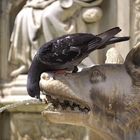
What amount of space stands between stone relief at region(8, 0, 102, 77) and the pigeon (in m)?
3.08

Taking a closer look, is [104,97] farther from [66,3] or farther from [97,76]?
[66,3]

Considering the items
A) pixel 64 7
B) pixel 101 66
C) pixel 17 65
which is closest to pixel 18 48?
pixel 17 65

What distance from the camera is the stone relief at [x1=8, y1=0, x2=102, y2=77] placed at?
16.0 feet

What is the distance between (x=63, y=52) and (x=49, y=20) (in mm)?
3179

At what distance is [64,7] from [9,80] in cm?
99

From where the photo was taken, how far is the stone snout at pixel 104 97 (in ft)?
5.65

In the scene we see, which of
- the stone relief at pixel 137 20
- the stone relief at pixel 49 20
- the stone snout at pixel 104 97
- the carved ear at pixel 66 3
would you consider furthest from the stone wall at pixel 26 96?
the stone snout at pixel 104 97

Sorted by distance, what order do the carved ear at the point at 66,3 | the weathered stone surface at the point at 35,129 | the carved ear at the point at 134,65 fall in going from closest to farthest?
the carved ear at the point at 134,65 → the weathered stone surface at the point at 35,129 → the carved ear at the point at 66,3

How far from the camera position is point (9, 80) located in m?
5.34

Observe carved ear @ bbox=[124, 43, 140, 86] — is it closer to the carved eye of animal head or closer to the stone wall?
the carved eye of animal head

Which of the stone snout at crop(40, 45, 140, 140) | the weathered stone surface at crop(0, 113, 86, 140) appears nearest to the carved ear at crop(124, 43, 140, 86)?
the stone snout at crop(40, 45, 140, 140)

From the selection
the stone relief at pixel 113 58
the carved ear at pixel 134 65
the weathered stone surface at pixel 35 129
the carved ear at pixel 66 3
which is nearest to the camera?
the carved ear at pixel 134 65

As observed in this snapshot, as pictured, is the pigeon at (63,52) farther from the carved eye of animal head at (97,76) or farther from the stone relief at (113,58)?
the stone relief at (113,58)

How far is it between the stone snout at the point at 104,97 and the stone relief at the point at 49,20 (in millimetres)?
3106
